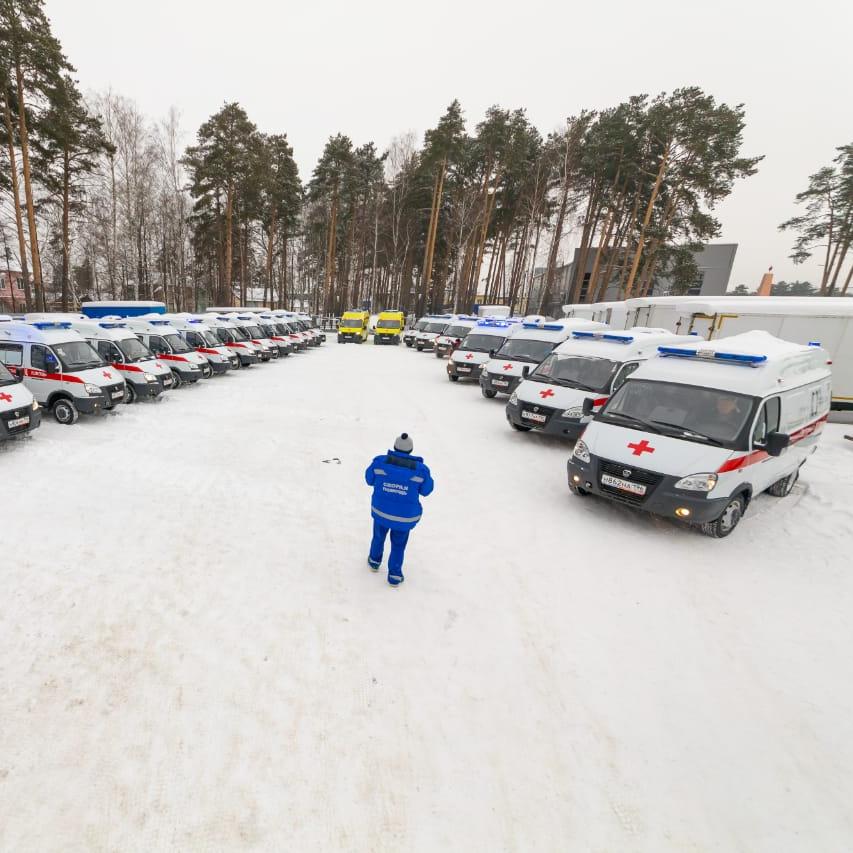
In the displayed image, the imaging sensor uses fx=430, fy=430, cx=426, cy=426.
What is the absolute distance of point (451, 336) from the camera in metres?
24.4

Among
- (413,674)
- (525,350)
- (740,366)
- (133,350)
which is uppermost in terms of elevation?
(740,366)

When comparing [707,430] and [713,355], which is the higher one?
[713,355]

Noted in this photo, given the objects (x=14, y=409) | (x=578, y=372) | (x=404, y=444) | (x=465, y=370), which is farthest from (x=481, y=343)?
(x=14, y=409)

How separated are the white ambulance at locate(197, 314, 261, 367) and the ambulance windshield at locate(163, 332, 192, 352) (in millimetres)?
2831

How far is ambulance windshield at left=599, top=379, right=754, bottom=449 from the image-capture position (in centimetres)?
572

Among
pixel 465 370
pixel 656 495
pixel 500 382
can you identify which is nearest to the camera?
pixel 656 495

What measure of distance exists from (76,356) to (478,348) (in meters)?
12.2

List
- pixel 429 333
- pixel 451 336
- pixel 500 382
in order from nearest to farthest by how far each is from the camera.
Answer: pixel 500 382 → pixel 451 336 → pixel 429 333

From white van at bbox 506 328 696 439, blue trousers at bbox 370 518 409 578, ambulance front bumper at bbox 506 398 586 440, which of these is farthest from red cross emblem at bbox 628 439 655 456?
blue trousers at bbox 370 518 409 578

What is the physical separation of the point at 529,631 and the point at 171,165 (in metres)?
38.6

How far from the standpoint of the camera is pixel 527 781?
2756 millimetres

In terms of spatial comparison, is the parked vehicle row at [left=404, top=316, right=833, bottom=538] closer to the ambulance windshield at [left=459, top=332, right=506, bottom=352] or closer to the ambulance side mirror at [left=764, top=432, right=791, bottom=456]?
Result: the ambulance side mirror at [left=764, top=432, right=791, bottom=456]

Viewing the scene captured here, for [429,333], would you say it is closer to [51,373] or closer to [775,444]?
[51,373]

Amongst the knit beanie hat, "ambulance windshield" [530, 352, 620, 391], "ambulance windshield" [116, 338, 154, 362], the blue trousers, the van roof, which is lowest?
the blue trousers
